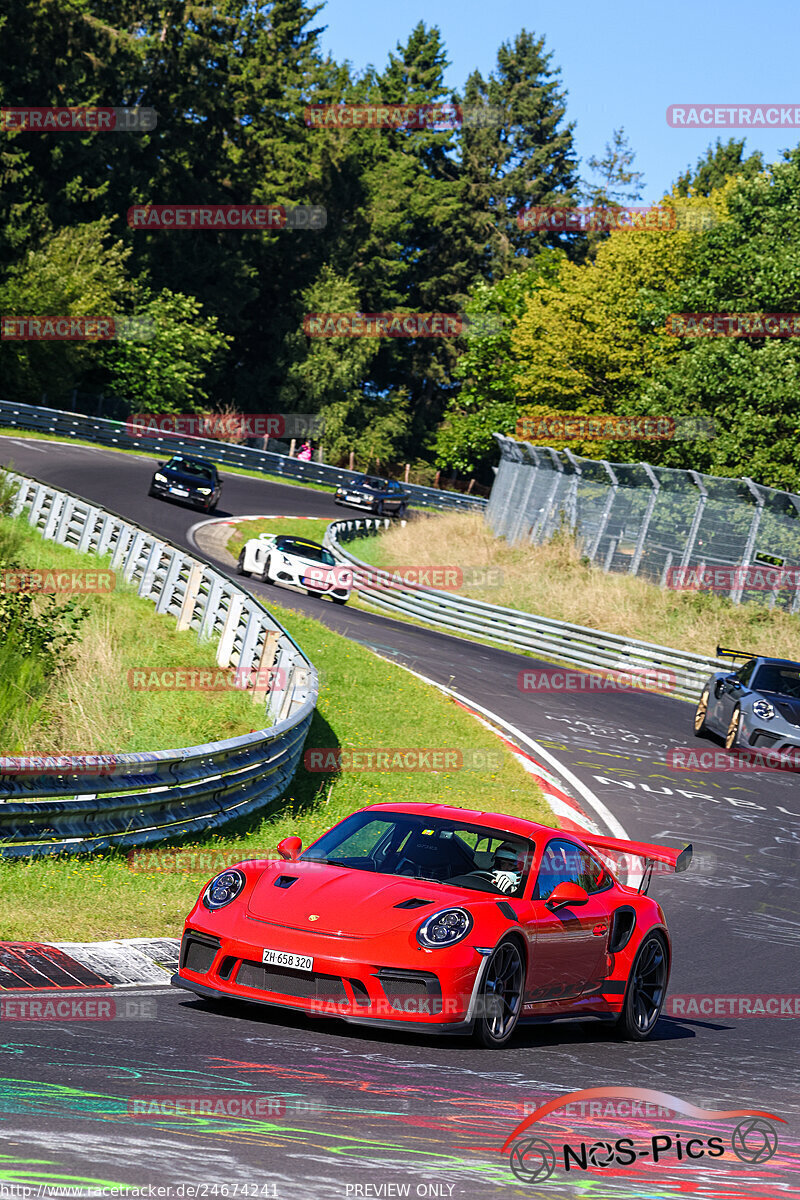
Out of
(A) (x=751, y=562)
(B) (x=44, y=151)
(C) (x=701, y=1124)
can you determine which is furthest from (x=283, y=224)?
(C) (x=701, y=1124)

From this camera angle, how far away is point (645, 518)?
3291 cm

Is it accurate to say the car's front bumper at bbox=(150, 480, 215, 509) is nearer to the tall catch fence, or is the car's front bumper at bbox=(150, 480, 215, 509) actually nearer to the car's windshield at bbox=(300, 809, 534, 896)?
the tall catch fence

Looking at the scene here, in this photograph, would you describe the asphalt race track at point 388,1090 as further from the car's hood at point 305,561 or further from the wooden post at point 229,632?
the car's hood at point 305,561

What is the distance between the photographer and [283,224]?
81625mm

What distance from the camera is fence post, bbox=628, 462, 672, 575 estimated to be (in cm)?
3201

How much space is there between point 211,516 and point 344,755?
2581 cm

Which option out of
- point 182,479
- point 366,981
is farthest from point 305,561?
point 366,981

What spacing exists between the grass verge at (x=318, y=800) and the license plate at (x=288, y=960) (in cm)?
195

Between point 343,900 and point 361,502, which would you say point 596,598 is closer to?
point 361,502

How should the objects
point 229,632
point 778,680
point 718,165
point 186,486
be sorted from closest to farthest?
point 229,632 → point 778,680 → point 186,486 → point 718,165

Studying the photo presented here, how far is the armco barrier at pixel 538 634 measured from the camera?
27766 mm

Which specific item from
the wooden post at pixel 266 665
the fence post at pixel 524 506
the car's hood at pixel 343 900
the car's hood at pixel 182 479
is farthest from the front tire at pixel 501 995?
the car's hood at pixel 182 479

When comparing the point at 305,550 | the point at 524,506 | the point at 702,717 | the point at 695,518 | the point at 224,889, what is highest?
the point at 695,518

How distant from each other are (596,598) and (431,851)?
Result: 25134mm
